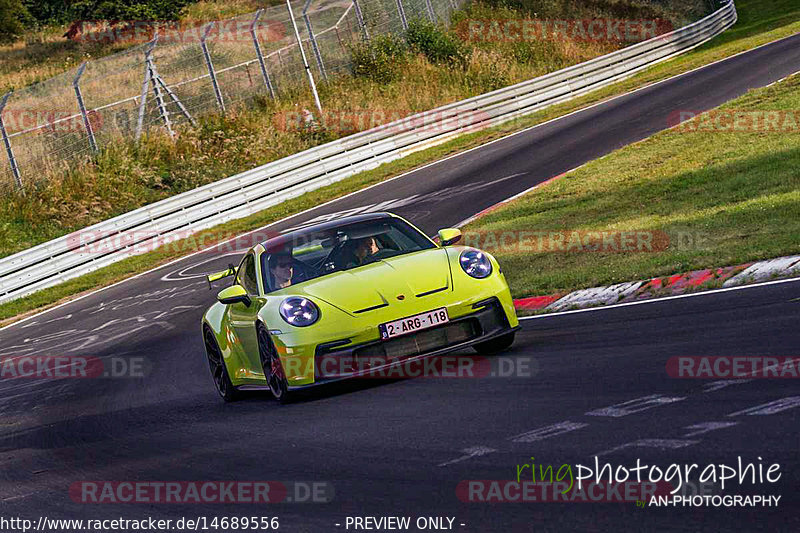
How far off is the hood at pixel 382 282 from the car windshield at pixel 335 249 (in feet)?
0.95

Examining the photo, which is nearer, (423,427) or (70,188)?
(423,427)

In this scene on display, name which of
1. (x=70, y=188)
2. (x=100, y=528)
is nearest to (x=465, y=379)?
(x=100, y=528)

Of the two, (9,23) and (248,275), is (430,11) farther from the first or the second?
(248,275)

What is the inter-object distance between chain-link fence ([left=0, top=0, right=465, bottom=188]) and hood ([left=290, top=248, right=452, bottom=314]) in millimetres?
21738

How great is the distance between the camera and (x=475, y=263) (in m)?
8.78

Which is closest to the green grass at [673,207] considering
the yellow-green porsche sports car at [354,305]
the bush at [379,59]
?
the yellow-green porsche sports car at [354,305]

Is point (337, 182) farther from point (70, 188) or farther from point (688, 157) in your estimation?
point (688, 157)

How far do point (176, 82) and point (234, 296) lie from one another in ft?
88.9

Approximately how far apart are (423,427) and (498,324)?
2022 mm

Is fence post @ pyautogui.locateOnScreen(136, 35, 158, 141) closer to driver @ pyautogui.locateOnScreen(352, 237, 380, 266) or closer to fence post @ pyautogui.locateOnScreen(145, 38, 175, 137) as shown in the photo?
fence post @ pyautogui.locateOnScreen(145, 38, 175, 137)

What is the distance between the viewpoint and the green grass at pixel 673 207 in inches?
460

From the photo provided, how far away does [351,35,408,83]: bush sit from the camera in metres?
40.0

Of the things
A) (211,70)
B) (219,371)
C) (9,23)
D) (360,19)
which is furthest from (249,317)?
(9,23)

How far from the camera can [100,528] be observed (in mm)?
5938
